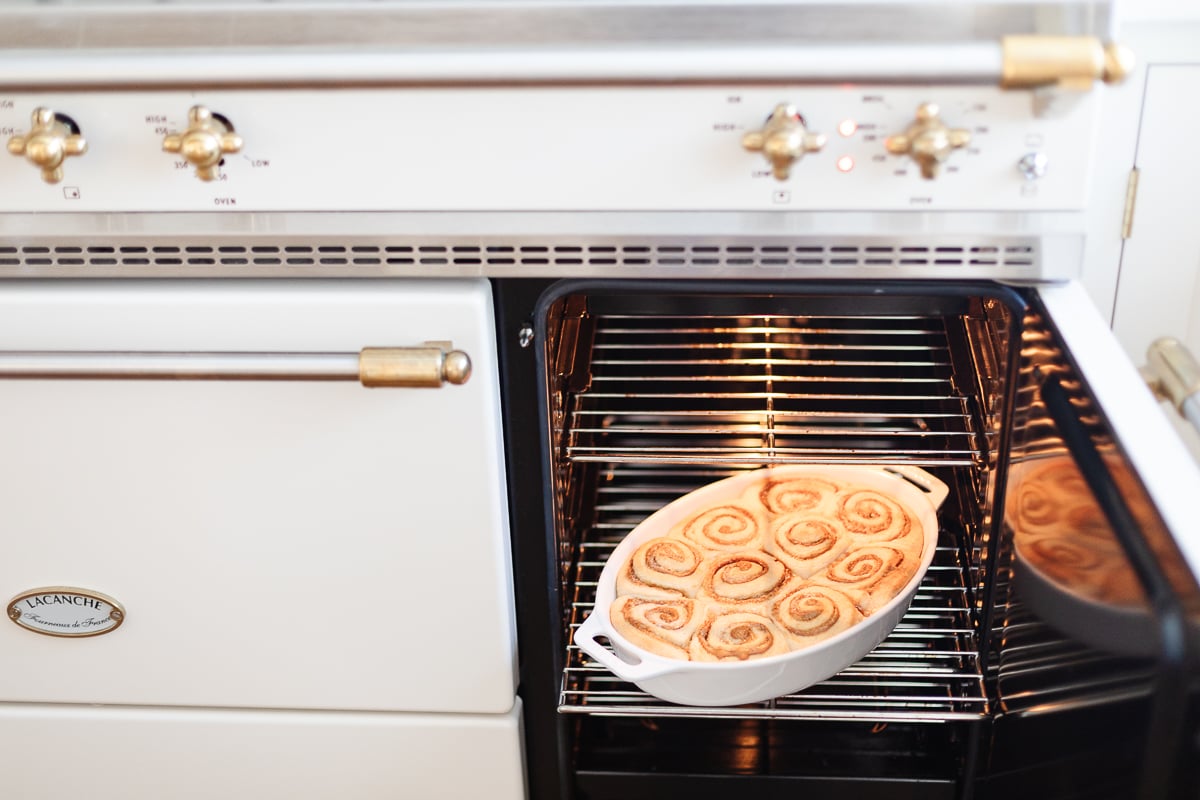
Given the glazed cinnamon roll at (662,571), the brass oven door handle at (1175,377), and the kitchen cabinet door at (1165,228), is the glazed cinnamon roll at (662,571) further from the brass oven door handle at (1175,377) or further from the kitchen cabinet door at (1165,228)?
the kitchen cabinet door at (1165,228)

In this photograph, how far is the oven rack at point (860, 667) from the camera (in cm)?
94

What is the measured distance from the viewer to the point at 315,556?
91cm

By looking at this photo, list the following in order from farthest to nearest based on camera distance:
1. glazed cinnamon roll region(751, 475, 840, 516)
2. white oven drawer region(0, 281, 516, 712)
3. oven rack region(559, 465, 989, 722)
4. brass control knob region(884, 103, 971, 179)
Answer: glazed cinnamon roll region(751, 475, 840, 516), oven rack region(559, 465, 989, 722), white oven drawer region(0, 281, 516, 712), brass control knob region(884, 103, 971, 179)

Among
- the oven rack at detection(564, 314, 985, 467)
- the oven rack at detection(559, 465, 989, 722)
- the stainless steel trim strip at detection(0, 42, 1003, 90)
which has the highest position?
the stainless steel trim strip at detection(0, 42, 1003, 90)

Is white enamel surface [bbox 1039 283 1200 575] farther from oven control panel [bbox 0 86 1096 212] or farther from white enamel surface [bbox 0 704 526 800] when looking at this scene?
white enamel surface [bbox 0 704 526 800]

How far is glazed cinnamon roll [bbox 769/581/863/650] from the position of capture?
0.91m

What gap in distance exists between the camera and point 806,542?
1012 mm

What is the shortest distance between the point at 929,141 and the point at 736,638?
1.44 feet

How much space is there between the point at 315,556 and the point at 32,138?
0.38 meters

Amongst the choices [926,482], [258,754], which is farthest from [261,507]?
[926,482]

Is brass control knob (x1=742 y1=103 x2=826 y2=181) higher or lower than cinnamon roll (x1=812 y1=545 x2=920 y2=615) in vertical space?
higher

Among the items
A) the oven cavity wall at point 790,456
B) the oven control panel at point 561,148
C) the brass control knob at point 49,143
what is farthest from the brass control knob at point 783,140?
the brass control knob at point 49,143

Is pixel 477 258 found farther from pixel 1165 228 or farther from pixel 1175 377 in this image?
pixel 1165 228

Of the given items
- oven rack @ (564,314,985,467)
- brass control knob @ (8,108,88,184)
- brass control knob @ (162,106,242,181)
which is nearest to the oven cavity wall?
oven rack @ (564,314,985,467)
